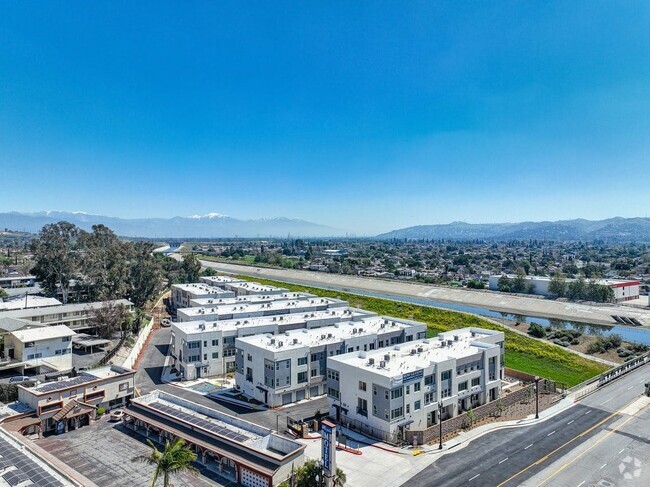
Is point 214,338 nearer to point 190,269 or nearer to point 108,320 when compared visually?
point 108,320

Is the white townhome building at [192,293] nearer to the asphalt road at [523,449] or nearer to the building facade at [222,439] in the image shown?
the building facade at [222,439]

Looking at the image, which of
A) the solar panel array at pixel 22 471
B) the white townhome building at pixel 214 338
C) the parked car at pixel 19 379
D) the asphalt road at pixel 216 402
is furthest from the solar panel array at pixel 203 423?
the parked car at pixel 19 379

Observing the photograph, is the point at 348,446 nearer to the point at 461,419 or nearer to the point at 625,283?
the point at 461,419

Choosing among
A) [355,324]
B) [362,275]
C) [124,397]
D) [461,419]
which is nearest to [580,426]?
[461,419]

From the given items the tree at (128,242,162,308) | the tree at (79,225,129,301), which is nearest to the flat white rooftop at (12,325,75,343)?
the tree at (79,225,129,301)

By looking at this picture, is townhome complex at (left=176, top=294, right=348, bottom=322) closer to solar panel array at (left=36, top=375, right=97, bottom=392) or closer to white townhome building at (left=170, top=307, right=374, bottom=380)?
white townhome building at (left=170, top=307, right=374, bottom=380)

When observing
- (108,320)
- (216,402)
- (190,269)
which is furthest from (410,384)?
(190,269)
